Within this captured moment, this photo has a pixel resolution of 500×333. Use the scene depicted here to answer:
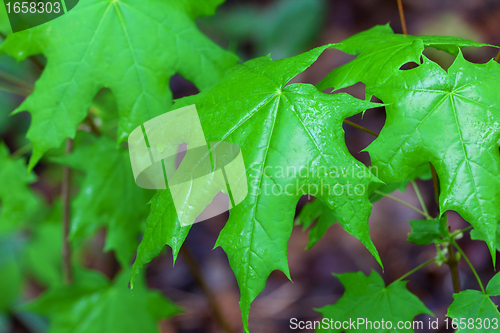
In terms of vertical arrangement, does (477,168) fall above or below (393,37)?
below

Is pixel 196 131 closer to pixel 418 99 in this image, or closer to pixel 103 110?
pixel 418 99

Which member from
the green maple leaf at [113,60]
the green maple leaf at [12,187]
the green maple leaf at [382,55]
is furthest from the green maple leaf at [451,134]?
the green maple leaf at [12,187]

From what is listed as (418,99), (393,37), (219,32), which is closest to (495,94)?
(418,99)

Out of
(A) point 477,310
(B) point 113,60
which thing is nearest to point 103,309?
(B) point 113,60

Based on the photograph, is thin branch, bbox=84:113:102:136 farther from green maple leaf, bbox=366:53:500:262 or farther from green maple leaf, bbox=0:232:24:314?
green maple leaf, bbox=0:232:24:314

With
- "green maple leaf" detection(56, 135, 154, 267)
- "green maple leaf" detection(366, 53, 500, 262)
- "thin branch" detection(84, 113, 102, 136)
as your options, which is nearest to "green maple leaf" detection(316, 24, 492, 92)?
"green maple leaf" detection(366, 53, 500, 262)

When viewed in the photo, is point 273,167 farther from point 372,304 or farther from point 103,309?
point 103,309
